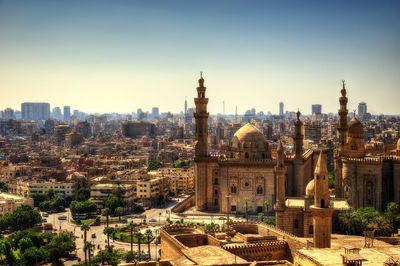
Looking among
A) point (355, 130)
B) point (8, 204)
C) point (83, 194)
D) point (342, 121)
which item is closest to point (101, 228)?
point (8, 204)

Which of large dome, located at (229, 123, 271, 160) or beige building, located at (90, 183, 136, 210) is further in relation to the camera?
beige building, located at (90, 183, 136, 210)

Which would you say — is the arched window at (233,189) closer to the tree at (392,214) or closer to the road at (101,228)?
the road at (101,228)

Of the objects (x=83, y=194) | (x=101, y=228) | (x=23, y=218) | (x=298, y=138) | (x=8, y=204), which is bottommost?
(x=101, y=228)

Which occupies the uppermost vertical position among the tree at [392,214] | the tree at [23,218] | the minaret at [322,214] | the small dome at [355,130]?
the small dome at [355,130]

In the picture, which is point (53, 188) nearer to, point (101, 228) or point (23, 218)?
point (23, 218)

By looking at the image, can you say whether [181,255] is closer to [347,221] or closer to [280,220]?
[280,220]

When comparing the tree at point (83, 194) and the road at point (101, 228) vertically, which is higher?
the tree at point (83, 194)

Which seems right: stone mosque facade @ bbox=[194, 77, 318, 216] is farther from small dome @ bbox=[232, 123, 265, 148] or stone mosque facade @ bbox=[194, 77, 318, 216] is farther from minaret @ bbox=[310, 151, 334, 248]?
minaret @ bbox=[310, 151, 334, 248]

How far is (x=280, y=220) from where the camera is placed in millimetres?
39375

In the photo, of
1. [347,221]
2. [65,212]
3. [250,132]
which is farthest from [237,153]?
[65,212]

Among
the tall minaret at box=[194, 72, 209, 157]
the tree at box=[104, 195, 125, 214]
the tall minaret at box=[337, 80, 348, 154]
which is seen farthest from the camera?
the tree at box=[104, 195, 125, 214]

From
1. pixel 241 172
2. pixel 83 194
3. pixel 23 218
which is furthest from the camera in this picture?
pixel 83 194

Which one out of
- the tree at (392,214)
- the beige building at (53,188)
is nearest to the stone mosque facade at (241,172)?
the tree at (392,214)

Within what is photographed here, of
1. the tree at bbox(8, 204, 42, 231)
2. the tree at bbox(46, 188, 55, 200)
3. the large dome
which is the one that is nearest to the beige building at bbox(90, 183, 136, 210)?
the tree at bbox(46, 188, 55, 200)
